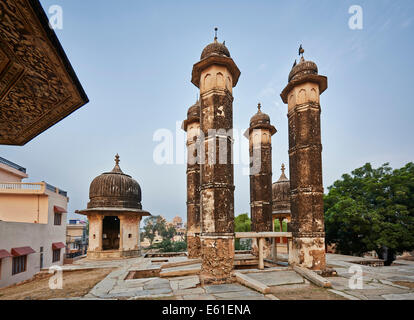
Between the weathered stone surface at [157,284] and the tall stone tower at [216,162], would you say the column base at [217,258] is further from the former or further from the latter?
the weathered stone surface at [157,284]

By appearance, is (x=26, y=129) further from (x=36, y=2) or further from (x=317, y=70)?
(x=317, y=70)

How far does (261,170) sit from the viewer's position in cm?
1435

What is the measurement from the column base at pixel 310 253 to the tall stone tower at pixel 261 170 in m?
3.38

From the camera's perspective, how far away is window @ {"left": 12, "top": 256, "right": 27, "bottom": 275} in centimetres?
1322

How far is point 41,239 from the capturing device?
53.2 feet

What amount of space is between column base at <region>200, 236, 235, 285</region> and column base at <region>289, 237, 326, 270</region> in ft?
10.1

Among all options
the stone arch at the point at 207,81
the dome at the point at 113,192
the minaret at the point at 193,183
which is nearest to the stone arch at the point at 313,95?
the stone arch at the point at 207,81

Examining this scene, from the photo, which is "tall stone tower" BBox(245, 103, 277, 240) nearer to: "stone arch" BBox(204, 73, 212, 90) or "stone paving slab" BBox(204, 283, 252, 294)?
"stone arch" BBox(204, 73, 212, 90)

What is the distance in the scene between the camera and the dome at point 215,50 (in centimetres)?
1025

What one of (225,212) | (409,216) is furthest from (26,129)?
(409,216)

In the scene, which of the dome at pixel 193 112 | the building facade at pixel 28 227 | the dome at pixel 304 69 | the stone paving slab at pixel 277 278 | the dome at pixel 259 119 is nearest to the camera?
the stone paving slab at pixel 277 278

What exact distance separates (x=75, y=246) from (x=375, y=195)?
37151 mm

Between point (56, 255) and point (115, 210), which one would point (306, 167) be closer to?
point (115, 210)

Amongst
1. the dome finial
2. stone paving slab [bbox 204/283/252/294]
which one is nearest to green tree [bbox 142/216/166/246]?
the dome finial
